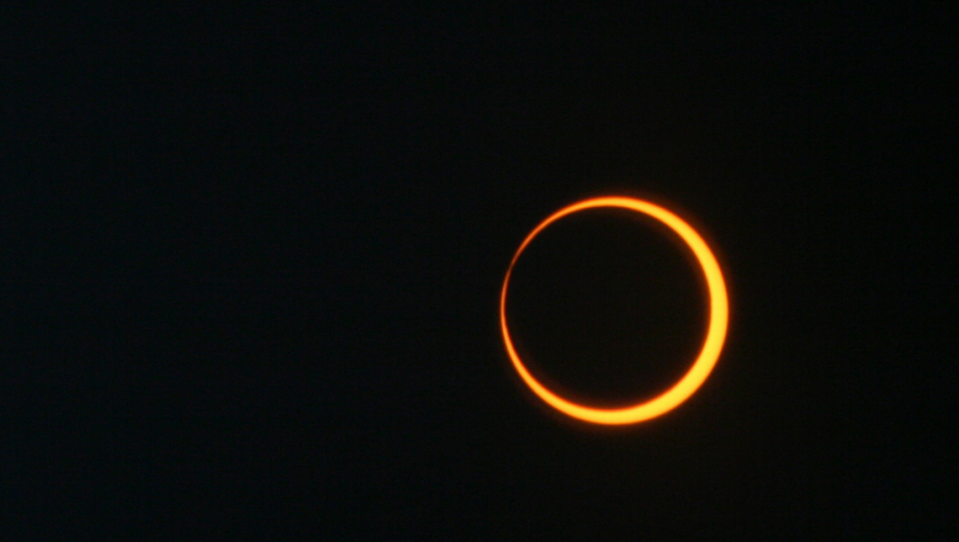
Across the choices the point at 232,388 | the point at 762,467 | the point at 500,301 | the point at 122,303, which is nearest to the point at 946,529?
the point at 762,467

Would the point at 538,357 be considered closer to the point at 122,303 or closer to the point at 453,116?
the point at 453,116

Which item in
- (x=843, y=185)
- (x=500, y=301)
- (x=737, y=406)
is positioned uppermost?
(x=843, y=185)

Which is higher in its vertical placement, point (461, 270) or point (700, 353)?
point (461, 270)
